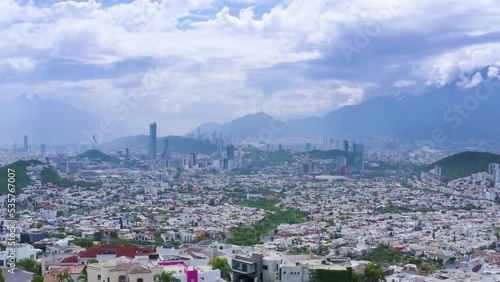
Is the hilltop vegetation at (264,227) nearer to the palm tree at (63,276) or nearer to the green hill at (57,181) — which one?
the palm tree at (63,276)

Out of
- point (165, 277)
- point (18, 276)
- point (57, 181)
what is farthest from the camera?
point (57, 181)

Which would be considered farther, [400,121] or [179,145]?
[400,121]

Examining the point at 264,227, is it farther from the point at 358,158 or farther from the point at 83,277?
the point at 358,158

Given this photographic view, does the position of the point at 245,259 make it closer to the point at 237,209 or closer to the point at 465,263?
the point at 465,263

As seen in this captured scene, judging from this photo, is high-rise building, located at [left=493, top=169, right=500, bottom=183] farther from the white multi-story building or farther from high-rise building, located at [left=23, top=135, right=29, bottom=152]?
high-rise building, located at [left=23, top=135, right=29, bottom=152]

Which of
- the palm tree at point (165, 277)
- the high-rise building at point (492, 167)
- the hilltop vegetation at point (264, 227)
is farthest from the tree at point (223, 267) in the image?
the high-rise building at point (492, 167)

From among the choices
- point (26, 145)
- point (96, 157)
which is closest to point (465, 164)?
point (96, 157)

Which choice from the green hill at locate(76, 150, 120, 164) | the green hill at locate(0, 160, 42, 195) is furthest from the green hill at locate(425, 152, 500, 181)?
the green hill at locate(76, 150, 120, 164)

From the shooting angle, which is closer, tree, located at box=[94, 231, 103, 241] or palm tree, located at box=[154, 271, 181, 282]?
palm tree, located at box=[154, 271, 181, 282]
